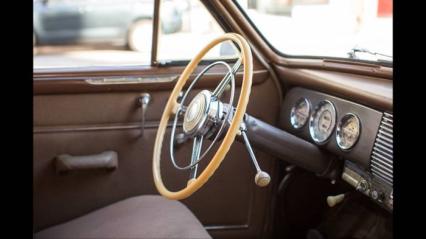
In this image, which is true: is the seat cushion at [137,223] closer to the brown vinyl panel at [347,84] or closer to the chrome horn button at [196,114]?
the chrome horn button at [196,114]

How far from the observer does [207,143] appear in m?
2.04

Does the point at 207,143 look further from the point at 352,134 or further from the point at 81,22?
the point at 81,22

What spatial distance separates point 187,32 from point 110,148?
0.53 m

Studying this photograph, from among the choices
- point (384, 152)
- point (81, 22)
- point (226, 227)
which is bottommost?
point (226, 227)

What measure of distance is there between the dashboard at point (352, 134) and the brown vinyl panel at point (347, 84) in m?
0.02

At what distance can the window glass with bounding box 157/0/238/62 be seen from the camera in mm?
2113

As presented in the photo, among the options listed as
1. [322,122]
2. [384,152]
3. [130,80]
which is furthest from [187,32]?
[384,152]

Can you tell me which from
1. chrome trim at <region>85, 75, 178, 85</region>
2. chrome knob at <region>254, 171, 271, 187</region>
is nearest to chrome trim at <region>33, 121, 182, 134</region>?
chrome trim at <region>85, 75, 178, 85</region>

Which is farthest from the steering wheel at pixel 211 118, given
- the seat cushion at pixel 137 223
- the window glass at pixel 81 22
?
the window glass at pixel 81 22

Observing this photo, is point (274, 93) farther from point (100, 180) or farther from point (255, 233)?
point (100, 180)

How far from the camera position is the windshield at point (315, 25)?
1.96 metres
